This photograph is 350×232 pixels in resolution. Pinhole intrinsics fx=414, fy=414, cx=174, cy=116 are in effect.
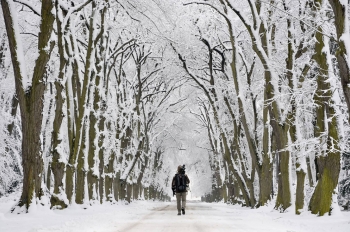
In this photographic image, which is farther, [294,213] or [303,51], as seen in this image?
[303,51]

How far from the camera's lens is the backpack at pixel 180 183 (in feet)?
51.3

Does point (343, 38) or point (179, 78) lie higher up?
point (179, 78)

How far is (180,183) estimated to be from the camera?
1573 centimetres

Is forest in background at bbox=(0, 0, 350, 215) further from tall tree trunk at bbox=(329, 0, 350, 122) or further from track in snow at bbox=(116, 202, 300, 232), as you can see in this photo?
track in snow at bbox=(116, 202, 300, 232)

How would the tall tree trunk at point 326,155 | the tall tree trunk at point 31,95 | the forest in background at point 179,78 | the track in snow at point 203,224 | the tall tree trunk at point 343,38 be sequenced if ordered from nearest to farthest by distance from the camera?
the tall tree trunk at point 343,38 → the track in snow at point 203,224 → the tall tree trunk at point 31,95 → the forest in background at point 179,78 → the tall tree trunk at point 326,155

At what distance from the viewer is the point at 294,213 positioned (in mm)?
13555

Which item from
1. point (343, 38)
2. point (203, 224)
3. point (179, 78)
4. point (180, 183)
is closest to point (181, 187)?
point (180, 183)

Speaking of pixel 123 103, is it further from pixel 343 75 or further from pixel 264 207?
pixel 343 75

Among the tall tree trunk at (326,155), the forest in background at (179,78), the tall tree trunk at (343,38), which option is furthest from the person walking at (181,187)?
the tall tree trunk at (343,38)

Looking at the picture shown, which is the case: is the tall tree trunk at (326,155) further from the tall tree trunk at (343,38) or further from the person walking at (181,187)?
the person walking at (181,187)

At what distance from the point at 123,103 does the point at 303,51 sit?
14.6m

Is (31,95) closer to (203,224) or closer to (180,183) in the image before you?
(203,224)

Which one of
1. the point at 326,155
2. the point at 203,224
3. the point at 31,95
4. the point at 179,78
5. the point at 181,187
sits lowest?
the point at 203,224

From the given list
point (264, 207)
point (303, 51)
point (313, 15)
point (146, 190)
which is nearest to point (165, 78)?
point (264, 207)
